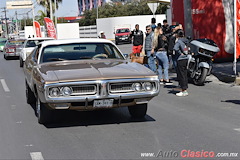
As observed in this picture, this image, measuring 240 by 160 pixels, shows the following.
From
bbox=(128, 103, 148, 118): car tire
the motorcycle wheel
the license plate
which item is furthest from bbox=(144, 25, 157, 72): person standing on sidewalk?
the license plate

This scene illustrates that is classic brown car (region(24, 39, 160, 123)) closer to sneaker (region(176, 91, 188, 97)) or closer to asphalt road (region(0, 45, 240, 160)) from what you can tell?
asphalt road (region(0, 45, 240, 160))

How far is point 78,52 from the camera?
30.0 ft

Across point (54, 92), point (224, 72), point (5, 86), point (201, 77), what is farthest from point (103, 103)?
point (224, 72)

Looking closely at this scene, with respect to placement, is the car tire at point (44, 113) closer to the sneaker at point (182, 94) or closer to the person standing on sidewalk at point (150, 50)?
the sneaker at point (182, 94)

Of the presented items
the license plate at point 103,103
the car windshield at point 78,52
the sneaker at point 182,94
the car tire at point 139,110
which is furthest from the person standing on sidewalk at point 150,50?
the license plate at point 103,103

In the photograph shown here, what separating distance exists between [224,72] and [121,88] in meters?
8.40

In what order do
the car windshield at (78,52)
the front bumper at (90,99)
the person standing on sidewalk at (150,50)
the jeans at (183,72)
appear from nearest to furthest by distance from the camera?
the front bumper at (90,99), the car windshield at (78,52), the jeans at (183,72), the person standing on sidewalk at (150,50)

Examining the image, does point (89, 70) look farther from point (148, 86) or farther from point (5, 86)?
point (5, 86)

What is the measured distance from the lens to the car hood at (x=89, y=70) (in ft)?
24.5

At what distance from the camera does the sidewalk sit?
46.2 ft

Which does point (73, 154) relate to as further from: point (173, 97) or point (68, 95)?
point (173, 97)

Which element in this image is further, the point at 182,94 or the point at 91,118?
the point at 182,94

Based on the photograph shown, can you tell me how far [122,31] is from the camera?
47625mm

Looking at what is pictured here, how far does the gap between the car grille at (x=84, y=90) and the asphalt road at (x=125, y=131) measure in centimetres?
66
